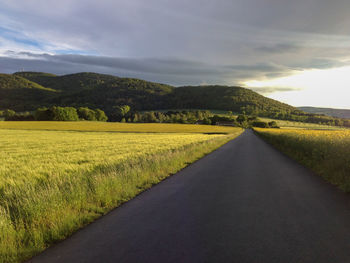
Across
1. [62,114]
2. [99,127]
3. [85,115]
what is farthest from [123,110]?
[99,127]

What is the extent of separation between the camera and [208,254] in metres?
3.69

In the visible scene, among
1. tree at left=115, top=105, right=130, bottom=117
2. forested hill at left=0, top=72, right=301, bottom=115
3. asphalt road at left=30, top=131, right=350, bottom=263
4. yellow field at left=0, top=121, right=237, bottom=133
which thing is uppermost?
forested hill at left=0, top=72, right=301, bottom=115

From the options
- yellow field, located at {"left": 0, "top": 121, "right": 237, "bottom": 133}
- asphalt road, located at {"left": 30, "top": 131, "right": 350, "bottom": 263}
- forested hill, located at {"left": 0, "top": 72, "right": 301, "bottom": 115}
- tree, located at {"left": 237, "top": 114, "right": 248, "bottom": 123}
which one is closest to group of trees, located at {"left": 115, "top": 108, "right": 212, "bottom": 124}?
forested hill, located at {"left": 0, "top": 72, "right": 301, "bottom": 115}

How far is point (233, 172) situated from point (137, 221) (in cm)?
709

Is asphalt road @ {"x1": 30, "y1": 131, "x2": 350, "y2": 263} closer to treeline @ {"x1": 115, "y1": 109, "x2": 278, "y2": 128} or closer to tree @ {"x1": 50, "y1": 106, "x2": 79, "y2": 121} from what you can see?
tree @ {"x1": 50, "y1": 106, "x2": 79, "y2": 121}

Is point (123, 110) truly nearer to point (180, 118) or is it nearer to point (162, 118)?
point (162, 118)

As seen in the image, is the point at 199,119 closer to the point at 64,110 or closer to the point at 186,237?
the point at 64,110

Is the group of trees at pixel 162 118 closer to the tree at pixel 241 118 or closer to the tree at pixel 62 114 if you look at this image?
the tree at pixel 241 118

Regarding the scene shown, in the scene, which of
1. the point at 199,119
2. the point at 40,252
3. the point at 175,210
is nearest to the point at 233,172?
the point at 175,210

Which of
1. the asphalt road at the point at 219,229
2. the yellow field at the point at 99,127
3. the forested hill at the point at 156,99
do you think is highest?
the forested hill at the point at 156,99

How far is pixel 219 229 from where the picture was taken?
466cm

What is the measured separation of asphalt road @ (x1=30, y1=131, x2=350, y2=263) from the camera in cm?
370

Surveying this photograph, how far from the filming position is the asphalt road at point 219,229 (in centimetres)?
370

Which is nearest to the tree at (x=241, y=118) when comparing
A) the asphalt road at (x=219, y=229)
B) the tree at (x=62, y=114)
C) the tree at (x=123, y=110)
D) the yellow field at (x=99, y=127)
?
the tree at (x=123, y=110)
